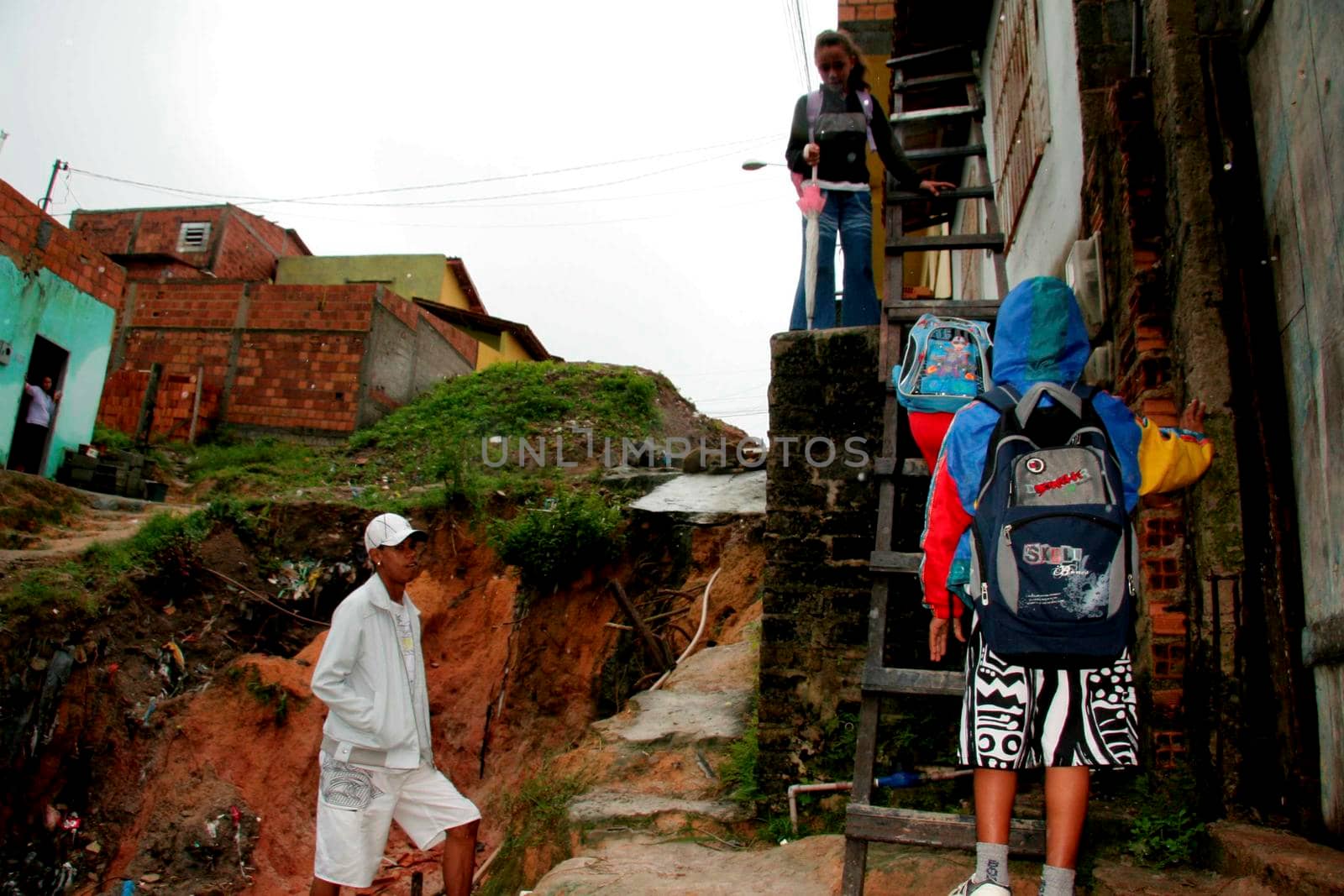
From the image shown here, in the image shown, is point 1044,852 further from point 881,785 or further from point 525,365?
point 525,365

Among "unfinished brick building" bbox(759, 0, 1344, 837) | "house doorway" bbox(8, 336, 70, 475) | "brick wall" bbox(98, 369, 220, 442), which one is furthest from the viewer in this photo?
"brick wall" bbox(98, 369, 220, 442)

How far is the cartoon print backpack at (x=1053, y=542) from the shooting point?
2301 mm

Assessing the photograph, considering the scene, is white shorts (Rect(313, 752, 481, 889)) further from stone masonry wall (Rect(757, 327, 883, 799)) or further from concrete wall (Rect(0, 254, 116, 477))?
A: concrete wall (Rect(0, 254, 116, 477))

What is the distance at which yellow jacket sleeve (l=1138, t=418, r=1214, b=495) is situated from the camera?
2613mm

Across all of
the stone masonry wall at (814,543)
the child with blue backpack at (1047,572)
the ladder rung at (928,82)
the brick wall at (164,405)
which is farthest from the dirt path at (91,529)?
the child with blue backpack at (1047,572)

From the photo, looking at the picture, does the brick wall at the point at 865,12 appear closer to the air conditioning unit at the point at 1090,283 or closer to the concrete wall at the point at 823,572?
the concrete wall at the point at 823,572

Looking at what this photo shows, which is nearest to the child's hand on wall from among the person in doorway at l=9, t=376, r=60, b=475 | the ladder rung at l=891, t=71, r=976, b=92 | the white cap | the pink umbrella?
the pink umbrella

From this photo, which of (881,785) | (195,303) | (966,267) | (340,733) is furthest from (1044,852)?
(195,303)

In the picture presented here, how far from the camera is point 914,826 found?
2816 millimetres

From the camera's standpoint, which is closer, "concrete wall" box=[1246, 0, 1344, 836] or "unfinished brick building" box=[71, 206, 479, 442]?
"concrete wall" box=[1246, 0, 1344, 836]

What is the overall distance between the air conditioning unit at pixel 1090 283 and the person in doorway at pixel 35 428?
11.7 metres

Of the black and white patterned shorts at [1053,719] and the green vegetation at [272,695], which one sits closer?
the black and white patterned shorts at [1053,719]

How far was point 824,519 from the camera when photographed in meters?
4.28

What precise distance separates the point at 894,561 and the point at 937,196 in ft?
7.01
